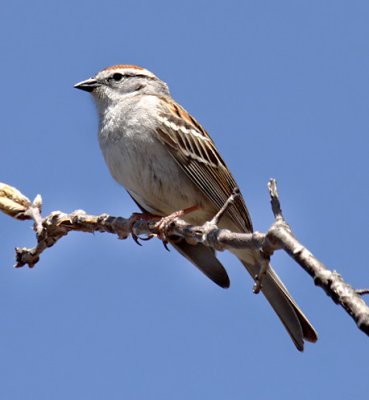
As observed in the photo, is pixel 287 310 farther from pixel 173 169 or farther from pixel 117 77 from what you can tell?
pixel 117 77

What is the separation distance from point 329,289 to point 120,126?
150 inches

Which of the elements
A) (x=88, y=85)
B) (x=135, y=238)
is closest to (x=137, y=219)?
(x=135, y=238)

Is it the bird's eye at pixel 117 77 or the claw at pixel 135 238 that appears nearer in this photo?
the claw at pixel 135 238

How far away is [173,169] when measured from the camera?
6262mm

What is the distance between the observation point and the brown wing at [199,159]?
6.33 m

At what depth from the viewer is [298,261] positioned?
2914 mm

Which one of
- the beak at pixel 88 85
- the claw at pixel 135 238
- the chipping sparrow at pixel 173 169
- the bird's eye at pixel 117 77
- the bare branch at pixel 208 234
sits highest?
the bird's eye at pixel 117 77

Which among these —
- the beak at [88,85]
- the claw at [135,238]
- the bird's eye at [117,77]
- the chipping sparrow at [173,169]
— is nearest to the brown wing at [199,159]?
the chipping sparrow at [173,169]

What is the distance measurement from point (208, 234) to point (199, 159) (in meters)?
2.47

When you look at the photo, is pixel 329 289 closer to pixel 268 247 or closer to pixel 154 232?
pixel 268 247

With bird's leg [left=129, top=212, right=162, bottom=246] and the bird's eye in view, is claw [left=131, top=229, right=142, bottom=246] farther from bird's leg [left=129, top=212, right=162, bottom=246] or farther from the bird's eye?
the bird's eye

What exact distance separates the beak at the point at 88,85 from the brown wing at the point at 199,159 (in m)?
0.64

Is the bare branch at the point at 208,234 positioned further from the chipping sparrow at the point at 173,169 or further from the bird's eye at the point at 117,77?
the bird's eye at the point at 117,77

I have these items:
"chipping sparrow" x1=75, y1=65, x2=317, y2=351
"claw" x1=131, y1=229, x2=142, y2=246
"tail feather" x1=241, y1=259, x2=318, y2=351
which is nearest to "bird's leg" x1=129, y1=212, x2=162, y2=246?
"claw" x1=131, y1=229, x2=142, y2=246
